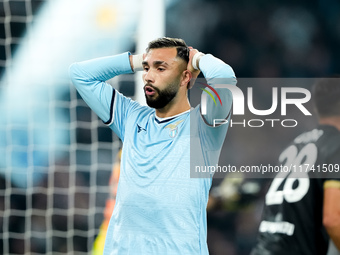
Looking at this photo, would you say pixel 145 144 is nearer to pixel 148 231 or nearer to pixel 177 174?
pixel 177 174

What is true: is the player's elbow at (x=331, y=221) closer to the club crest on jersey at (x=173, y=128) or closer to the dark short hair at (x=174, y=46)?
the club crest on jersey at (x=173, y=128)

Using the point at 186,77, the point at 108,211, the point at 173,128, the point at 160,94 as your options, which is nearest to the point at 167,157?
A: the point at 173,128

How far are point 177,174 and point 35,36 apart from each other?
322cm

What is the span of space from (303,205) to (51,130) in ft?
10.7

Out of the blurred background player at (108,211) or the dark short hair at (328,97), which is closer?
the dark short hair at (328,97)

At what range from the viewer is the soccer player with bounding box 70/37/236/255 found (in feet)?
7.97

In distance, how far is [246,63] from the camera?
5.80 m

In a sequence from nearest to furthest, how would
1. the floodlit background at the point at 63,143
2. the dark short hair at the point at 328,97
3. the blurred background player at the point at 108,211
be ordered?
1. the dark short hair at the point at 328,97
2. the blurred background player at the point at 108,211
3. the floodlit background at the point at 63,143

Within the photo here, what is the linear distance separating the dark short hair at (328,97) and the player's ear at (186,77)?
1.93ft

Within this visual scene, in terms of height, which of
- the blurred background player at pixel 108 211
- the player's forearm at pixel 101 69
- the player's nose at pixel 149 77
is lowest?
the blurred background player at pixel 108 211

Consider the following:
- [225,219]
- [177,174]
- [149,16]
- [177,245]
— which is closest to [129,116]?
[177,174]

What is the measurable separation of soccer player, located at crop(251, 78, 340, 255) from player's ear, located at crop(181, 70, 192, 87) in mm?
569

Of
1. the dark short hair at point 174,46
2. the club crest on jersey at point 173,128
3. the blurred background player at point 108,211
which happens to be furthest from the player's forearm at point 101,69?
the blurred background player at point 108,211

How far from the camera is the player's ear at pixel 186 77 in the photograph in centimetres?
264
